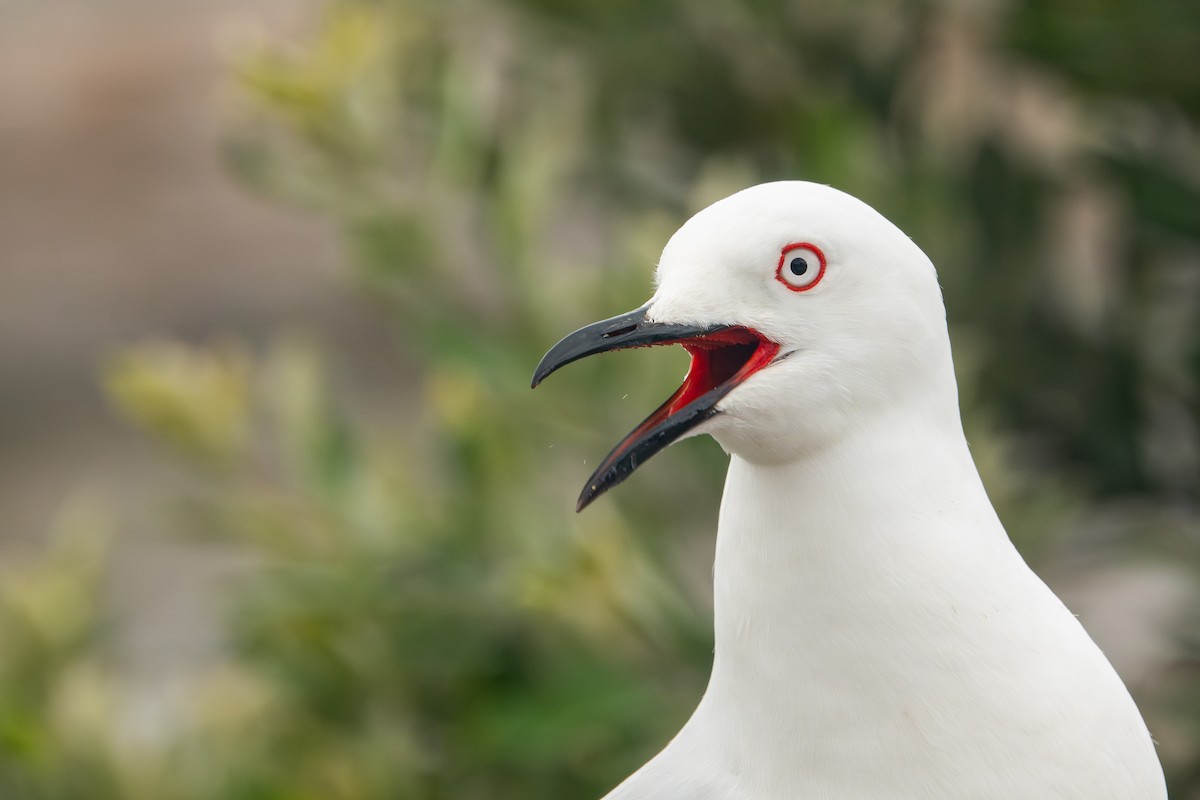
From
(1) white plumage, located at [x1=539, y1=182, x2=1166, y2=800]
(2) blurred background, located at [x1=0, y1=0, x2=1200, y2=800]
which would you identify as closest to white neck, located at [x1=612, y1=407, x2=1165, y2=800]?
(1) white plumage, located at [x1=539, y1=182, x2=1166, y2=800]

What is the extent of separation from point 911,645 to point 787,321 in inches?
7.4

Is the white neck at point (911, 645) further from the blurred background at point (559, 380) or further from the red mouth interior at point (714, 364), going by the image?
the blurred background at point (559, 380)

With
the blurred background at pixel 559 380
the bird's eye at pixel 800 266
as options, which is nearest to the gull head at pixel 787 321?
the bird's eye at pixel 800 266

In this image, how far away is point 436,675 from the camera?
6.19 feet

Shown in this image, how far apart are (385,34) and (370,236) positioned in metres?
0.32

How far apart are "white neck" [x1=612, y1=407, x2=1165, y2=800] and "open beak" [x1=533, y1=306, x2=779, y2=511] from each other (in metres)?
0.06

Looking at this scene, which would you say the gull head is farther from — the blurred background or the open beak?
the blurred background

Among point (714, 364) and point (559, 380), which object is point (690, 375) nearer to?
point (714, 364)

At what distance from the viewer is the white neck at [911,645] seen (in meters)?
0.82

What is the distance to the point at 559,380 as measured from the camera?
5.55 feet

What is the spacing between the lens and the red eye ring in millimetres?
796

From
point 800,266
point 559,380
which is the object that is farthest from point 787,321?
point 559,380

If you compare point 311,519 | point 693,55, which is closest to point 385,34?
point 693,55

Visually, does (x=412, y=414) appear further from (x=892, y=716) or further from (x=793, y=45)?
(x=892, y=716)
